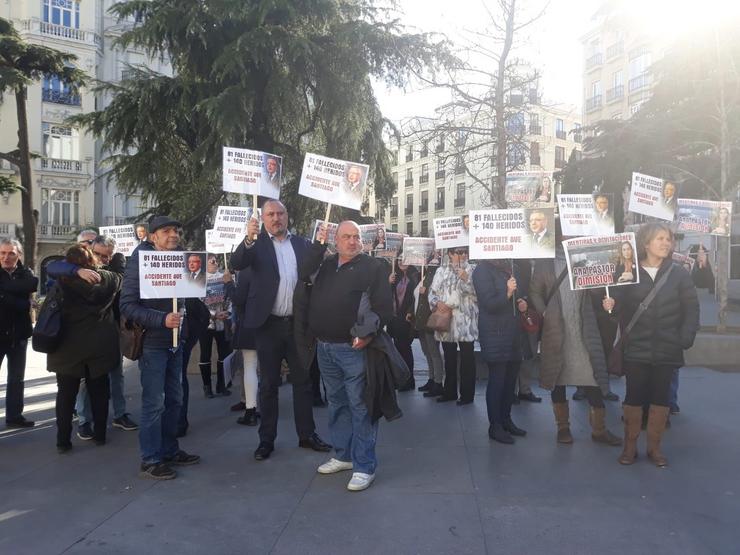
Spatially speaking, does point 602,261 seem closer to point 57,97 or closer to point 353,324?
point 353,324

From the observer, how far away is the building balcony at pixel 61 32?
36188 millimetres

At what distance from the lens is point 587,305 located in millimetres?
5496

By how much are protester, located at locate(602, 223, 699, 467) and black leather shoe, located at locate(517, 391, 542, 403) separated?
7.74 ft

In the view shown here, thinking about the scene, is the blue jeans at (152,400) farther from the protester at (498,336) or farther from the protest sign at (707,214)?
the protest sign at (707,214)

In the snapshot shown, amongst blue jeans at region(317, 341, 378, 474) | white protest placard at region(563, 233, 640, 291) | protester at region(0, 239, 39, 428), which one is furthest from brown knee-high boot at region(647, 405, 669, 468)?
protester at region(0, 239, 39, 428)

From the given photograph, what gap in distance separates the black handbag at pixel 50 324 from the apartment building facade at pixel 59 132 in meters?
33.3

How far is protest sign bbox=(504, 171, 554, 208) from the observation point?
694cm

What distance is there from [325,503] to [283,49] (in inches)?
400

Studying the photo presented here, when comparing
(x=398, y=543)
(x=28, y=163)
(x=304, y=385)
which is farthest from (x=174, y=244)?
(x=28, y=163)

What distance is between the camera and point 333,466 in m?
4.71

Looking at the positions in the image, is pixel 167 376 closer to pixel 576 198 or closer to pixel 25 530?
pixel 25 530

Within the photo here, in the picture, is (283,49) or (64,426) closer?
(64,426)

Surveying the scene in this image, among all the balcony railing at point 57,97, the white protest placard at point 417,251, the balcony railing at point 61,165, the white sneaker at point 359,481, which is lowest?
the white sneaker at point 359,481

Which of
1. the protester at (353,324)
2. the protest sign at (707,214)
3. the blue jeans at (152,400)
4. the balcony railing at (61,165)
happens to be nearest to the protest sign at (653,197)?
the protest sign at (707,214)
